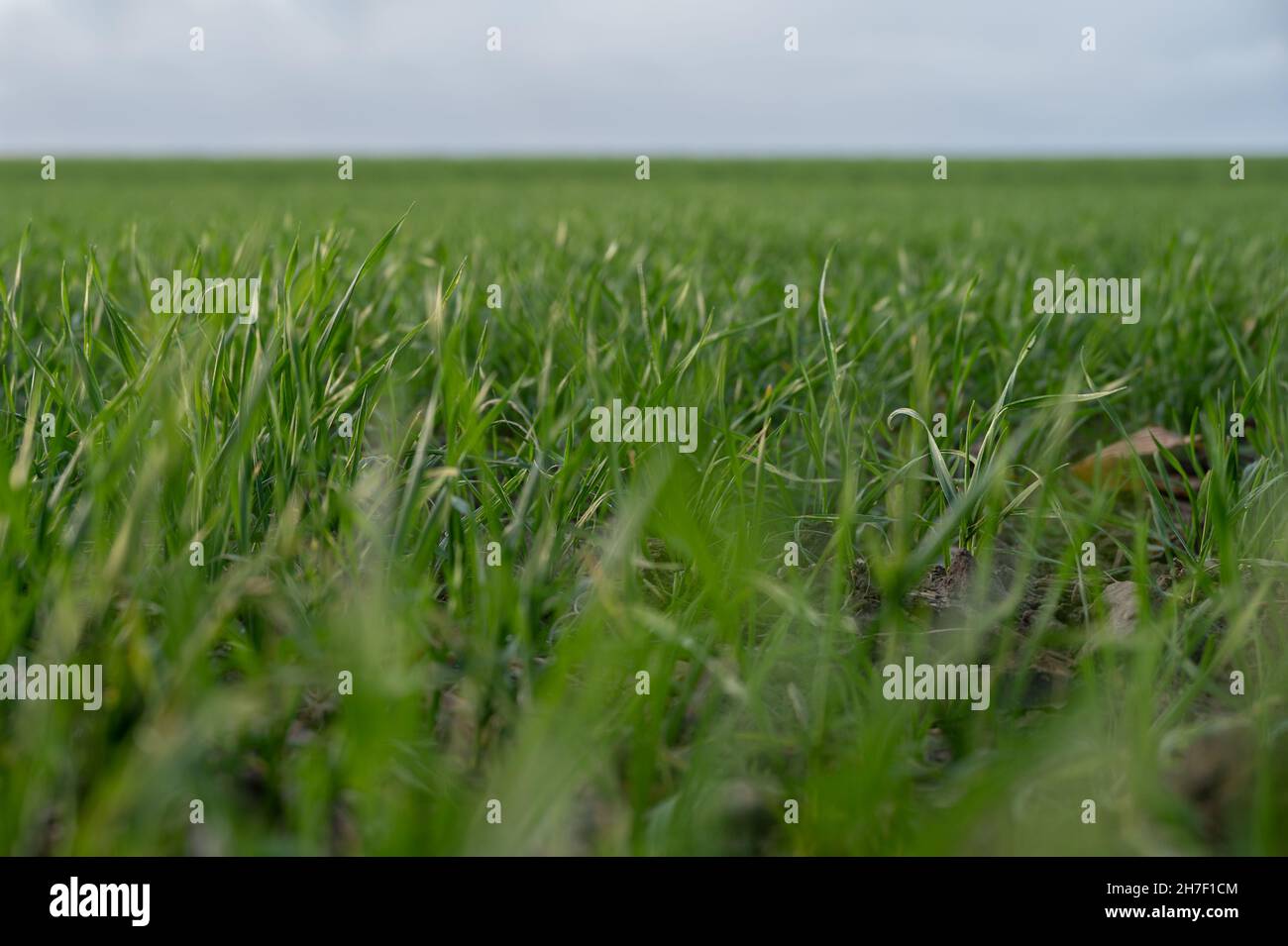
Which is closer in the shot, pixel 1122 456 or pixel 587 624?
pixel 587 624

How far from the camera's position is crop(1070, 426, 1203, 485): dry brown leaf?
2.39 metres

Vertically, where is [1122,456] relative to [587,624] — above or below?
above

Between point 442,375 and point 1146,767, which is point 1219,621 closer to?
point 1146,767

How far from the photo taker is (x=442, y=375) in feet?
5.92

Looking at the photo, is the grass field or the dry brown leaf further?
the dry brown leaf

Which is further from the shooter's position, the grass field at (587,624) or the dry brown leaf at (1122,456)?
the dry brown leaf at (1122,456)

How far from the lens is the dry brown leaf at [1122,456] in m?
2.39

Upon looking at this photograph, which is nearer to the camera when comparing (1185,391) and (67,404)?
(67,404)

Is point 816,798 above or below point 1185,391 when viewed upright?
below

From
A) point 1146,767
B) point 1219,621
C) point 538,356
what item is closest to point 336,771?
point 1146,767

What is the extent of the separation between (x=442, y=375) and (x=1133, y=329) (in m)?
2.48

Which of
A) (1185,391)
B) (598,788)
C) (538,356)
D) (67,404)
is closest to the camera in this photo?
(598,788)

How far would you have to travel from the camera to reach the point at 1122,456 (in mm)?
2447
